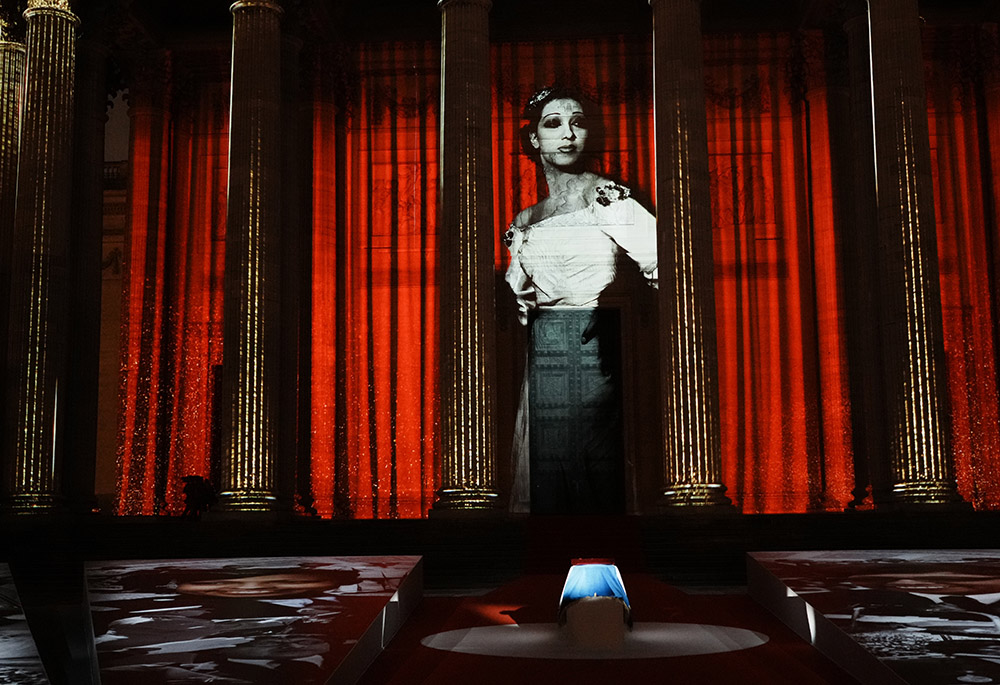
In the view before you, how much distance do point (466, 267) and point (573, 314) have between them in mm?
5730

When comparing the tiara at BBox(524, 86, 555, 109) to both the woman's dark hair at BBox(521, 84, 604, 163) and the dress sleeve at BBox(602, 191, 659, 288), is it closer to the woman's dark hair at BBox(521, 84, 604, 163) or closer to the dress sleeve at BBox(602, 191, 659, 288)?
the woman's dark hair at BBox(521, 84, 604, 163)

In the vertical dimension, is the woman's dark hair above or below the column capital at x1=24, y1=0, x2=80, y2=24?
below

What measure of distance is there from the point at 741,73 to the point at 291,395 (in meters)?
12.2

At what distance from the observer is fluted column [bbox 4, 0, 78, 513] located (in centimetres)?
2042

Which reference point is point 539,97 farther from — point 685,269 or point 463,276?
point 685,269

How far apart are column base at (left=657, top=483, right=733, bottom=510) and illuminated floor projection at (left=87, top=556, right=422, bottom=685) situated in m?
6.06

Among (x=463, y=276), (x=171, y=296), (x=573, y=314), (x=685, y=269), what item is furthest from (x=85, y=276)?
(x=685, y=269)

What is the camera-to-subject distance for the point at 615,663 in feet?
34.1

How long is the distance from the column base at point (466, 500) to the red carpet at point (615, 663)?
5.27 m

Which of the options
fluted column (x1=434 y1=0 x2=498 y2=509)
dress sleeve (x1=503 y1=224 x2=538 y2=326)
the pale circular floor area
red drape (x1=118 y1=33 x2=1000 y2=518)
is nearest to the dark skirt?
dress sleeve (x1=503 y1=224 x2=538 y2=326)

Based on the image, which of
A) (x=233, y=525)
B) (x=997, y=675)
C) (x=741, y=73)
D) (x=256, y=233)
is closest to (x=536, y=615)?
(x=997, y=675)

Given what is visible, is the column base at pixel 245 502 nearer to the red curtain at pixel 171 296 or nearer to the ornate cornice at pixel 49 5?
the red curtain at pixel 171 296

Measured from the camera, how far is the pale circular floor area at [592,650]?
35.6ft

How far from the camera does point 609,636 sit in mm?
11148
